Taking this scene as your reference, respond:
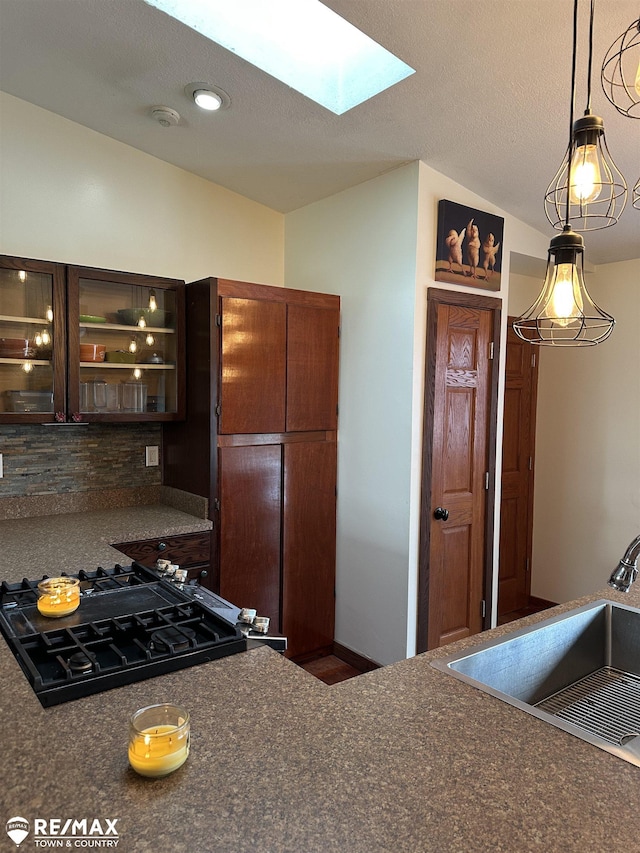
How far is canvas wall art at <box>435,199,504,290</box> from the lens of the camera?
300cm

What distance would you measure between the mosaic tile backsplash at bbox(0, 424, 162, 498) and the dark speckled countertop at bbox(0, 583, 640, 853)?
1.90m

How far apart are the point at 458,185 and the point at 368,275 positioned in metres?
0.65

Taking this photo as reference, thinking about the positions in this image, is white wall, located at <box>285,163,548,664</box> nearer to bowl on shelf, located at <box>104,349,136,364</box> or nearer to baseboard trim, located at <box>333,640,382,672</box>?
baseboard trim, located at <box>333,640,382,672</box>

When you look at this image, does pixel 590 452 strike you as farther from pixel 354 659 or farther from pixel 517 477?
pixel 354 659

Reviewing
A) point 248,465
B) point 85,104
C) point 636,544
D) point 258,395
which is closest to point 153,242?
point 85,104

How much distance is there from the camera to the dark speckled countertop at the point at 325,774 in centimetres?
82

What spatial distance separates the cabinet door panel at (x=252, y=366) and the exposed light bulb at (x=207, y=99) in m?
0.84

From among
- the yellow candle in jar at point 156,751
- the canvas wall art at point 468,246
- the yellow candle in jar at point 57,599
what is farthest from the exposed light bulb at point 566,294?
the canvas wall art at point 468,246

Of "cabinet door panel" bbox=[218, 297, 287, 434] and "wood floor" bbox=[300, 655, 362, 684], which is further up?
"cabinet door panel" bbox=[218, 297, 287, 434]

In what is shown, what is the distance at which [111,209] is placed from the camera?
3105 mm

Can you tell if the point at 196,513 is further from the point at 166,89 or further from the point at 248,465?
the point at 166,89

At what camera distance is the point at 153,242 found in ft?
10.7

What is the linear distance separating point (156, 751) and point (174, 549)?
6.34ft

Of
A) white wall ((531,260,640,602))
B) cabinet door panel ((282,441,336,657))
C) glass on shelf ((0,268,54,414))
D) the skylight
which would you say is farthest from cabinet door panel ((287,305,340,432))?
white wall ((531,260,640,602))
